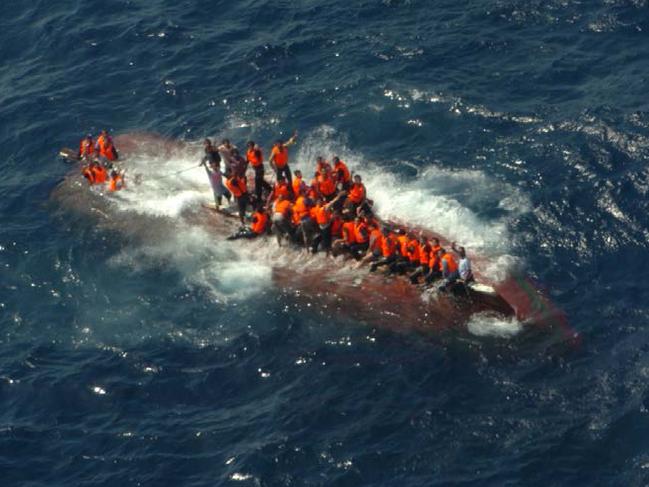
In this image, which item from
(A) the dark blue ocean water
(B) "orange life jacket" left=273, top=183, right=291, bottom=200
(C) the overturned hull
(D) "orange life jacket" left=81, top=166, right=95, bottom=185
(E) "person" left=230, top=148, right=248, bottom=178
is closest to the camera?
(A) the dark blue ocean water

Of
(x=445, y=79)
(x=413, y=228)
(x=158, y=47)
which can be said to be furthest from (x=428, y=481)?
(x=158, y=47)

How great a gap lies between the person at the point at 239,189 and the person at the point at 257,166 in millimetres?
828

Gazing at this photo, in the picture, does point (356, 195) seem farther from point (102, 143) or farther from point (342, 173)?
point (102, 143)

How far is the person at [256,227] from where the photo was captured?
3931cm

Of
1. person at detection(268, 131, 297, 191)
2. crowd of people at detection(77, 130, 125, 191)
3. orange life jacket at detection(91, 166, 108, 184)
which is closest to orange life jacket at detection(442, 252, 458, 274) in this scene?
person at detection(268, 131, 297, 191)

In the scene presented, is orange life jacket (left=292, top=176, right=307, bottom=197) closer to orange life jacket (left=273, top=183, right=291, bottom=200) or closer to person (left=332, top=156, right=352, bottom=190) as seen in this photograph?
orange life jacket (left=273, top=183, right=291, bottom=200)

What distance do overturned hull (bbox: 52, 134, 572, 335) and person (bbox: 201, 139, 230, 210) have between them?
Result: 43.1 inches

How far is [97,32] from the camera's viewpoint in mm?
55312

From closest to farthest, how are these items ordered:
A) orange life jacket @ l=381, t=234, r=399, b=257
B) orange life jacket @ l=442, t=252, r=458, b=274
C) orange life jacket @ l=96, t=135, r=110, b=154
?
orange life jacket @ l=442, t=252, r=458, b=274, orange life jacket @ l=381, t=234, r=399, b=257, orange life jacket @ l=96, t=135, r=110, b=154

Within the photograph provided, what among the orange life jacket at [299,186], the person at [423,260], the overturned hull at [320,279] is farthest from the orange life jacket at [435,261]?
the orange life jacket at [299,186]

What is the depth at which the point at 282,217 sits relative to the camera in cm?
3822

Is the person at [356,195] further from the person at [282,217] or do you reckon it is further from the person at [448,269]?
the person at [448,269]

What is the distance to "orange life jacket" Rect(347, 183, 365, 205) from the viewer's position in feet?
125

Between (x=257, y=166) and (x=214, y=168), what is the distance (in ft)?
6.02
